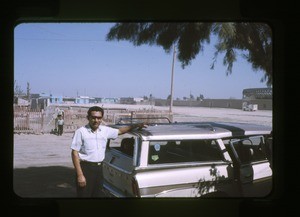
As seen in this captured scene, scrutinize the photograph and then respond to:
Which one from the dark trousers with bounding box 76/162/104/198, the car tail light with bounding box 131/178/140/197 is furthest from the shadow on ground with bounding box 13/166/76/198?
the car tail light with bounding box 131/178/140/197

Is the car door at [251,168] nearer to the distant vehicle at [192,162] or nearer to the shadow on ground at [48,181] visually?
the distant vehicle at [192,162]

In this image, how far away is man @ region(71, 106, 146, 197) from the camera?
356 centimetres

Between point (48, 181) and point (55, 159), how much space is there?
2153 millimetres

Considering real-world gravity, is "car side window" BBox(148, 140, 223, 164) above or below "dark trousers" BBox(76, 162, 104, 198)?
above

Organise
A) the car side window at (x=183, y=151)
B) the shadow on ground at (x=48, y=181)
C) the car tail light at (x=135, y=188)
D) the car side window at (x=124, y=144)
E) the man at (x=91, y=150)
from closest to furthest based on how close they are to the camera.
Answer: the car tail light at (x=135, y=188) < the car side window at (x=183, y=151) < the man at (x=91, y=150) < the car side window at (x=124, y=144) < the shadow on ground at (x=48, y=181)

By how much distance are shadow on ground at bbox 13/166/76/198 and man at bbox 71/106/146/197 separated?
40.3 inches

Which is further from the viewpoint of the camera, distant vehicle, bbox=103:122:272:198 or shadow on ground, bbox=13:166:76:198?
shadow on ground, bbox=13:166:76:198

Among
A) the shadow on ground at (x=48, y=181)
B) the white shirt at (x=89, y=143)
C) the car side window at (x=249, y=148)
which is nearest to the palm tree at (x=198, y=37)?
the car side window at (x=249, y=148)

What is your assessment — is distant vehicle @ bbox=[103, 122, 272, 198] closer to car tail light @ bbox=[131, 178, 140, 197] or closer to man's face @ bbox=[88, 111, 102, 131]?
car tail light @ bbox=[131, 178, 140, 197]

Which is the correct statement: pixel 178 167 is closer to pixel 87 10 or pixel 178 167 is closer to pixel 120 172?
pixel 120 172

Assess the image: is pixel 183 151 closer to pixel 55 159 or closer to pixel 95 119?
pixel 95 119

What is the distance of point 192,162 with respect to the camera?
346 centimetres

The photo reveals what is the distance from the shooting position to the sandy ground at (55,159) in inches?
207
